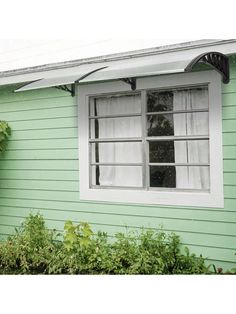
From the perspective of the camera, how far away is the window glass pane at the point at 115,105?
5.04 m

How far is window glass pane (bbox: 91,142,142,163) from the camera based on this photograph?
16.6 ft

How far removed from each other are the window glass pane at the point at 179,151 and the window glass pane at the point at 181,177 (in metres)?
0.10

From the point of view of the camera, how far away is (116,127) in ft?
17.1

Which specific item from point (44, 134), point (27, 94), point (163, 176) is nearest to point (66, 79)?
point (44, 134)

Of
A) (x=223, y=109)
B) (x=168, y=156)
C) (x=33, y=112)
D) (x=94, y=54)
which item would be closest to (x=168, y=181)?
(x=168, y=156)

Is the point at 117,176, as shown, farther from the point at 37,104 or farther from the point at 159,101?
the point at 37,104

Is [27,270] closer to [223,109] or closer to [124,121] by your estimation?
[124,121]

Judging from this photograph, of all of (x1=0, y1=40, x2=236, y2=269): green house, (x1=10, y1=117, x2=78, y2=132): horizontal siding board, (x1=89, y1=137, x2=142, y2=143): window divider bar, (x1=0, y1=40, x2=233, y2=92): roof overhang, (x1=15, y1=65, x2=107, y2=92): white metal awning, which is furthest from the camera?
(x1=10, y1=117, x2=78, y2=132): horizontal siding board

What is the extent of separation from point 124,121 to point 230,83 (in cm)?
147

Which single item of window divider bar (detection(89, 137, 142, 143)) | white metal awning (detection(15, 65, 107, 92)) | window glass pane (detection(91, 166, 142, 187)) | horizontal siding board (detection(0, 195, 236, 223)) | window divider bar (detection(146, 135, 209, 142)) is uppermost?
white metal awning (detection(15, 65, 107, 92))

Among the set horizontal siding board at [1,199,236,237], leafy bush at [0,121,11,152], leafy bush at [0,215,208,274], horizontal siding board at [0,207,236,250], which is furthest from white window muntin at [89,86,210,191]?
leafy bush at [0,121,11,152]

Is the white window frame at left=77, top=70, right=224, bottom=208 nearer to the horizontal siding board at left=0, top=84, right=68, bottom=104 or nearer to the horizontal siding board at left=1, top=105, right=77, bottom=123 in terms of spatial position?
the horizontal siding board at left=1, top=105, right=77, bottom=123

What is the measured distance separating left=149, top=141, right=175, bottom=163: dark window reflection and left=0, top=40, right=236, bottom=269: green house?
13mm

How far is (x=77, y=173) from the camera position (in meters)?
5.53
